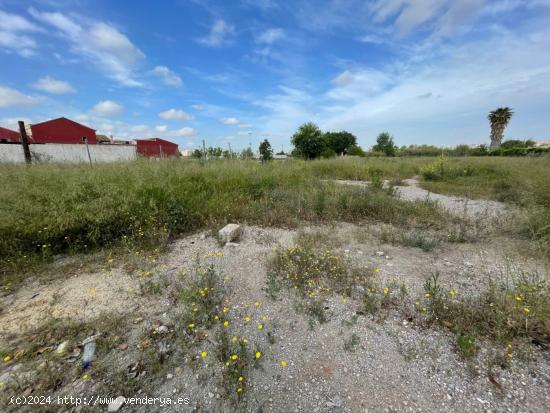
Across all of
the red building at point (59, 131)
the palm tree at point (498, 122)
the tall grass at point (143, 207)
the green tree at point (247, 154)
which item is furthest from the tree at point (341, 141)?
the tall grass at point (143, 207)

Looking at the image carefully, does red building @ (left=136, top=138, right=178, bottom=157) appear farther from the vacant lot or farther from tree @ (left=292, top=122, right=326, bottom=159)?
tree @ (left=292, top=122, right=326, bottom=159)

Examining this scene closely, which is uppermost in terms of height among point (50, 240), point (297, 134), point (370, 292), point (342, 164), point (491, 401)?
point (297, 134)

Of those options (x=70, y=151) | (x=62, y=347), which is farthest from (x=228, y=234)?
(x=70, y=151)

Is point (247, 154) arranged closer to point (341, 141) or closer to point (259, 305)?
point (259, 305)

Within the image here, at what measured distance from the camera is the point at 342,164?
12211 mm

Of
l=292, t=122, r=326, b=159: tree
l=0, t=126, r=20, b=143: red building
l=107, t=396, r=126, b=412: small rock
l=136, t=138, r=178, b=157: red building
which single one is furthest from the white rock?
l=0, t=126, r=20, b=143: red building

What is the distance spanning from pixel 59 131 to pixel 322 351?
101ft

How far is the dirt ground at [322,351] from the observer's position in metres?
1.28

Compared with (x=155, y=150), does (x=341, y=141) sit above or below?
above

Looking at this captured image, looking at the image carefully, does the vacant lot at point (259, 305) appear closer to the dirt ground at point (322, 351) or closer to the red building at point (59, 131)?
the dirt ground at point (322, 351)

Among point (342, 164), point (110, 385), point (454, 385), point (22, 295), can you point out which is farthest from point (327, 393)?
point (342, 164)

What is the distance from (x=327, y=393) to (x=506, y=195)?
8.54 metres

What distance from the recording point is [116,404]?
126 centimetres

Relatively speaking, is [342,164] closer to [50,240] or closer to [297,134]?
[297,134]
